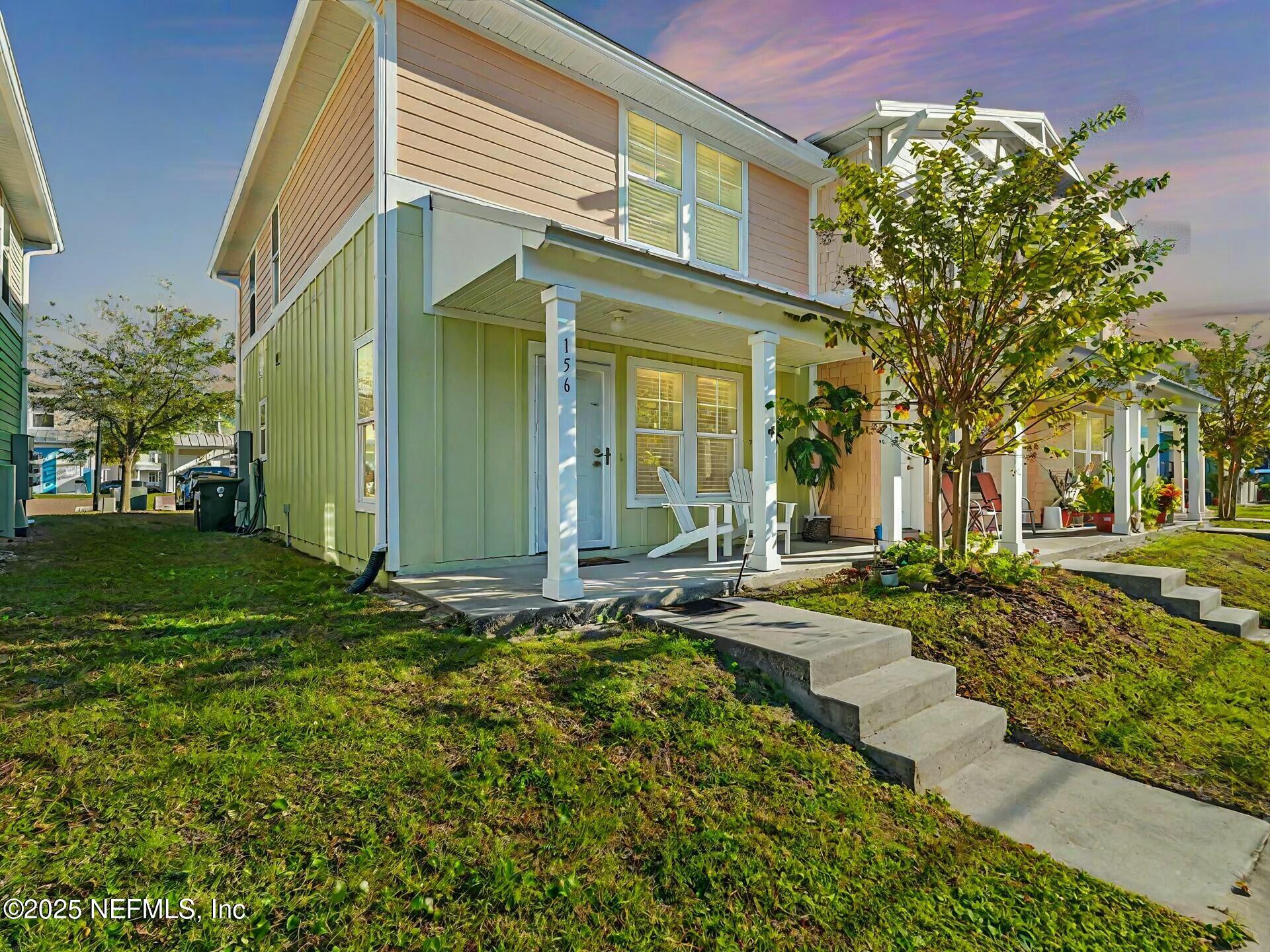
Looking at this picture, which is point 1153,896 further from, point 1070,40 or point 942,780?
point 1070,40

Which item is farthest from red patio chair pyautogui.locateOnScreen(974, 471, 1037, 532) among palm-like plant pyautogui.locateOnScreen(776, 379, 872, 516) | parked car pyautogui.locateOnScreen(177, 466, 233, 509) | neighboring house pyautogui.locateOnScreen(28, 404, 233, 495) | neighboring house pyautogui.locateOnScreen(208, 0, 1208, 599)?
neighboring house pyautogui.locateOnScreen(28, 404, 233, 495)

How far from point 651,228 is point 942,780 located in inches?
250

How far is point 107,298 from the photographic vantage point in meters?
19.1

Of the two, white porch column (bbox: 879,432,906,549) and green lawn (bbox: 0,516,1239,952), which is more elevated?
white porch column (bbox: 879,432,906,549)

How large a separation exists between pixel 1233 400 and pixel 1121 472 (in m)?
7.03

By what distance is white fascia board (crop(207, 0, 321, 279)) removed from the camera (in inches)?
233

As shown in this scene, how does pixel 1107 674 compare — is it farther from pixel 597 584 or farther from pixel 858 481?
pixel 858 481

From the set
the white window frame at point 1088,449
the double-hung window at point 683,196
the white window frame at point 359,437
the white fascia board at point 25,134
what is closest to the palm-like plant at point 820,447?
the double-hung window at point 683,196

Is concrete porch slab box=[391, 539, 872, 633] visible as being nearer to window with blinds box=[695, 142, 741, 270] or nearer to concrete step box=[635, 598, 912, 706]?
concrete step box=[635, 598, 912, 706]

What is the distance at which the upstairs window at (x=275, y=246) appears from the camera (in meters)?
9.73

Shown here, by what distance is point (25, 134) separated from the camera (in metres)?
8.03

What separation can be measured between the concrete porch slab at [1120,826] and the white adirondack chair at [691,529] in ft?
10.6

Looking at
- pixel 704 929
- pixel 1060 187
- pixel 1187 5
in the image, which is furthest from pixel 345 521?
pixel 1060 187

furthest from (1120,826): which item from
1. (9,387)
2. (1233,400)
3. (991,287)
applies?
(1233,400)
